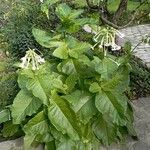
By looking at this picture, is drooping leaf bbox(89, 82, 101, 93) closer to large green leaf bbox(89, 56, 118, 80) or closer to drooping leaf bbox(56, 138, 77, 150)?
large green leaf bbox(89, 56, 118, 80)

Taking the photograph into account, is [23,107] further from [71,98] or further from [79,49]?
[79,49]

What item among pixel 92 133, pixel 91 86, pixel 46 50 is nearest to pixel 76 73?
pixel 91 86

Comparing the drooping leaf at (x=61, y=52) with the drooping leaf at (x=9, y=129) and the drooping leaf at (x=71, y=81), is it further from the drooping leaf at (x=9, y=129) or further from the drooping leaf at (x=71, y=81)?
the drooping leaf at (x=9, y=129)

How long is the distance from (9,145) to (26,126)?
0.48 m

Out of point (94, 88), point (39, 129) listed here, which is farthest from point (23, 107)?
point (94, 88)

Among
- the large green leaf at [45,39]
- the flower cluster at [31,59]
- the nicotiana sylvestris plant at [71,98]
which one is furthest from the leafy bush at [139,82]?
the flower cluster at [31,59]

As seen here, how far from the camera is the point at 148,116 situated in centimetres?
516

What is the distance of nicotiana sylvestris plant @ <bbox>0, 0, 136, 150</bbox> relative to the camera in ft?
14.1

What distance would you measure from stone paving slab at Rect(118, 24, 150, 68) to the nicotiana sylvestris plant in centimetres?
202

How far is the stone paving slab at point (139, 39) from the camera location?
690 centimetres

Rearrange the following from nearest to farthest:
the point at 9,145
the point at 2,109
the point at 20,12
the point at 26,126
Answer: the point at 26,126
the point at 9,145
the point at 2,109
the point at 20,12

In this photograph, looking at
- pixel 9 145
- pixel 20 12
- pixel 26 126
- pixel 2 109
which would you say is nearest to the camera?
pixel 26 126

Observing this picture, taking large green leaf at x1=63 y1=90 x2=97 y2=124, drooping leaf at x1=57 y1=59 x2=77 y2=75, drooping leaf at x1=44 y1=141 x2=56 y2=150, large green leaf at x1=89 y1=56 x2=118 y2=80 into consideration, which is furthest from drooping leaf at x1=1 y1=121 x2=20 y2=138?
large green leaf at x1=89 y1=56 x2=118 y2=80

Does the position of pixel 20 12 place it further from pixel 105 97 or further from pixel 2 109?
pixel 105 97
